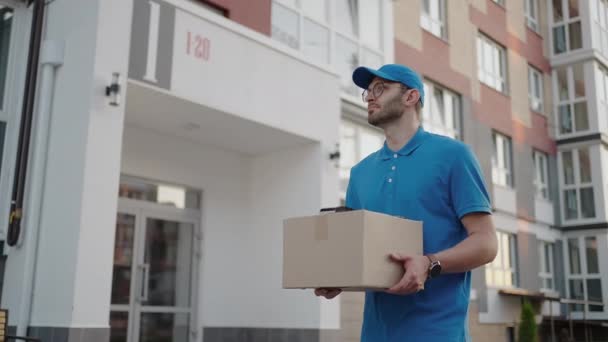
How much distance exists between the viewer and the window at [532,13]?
1938 centimetres

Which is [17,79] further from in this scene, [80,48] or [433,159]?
[433,159]

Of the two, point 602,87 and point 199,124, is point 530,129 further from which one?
point 199,124

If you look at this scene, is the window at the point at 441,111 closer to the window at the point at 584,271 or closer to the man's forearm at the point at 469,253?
the window at the point at 584,271

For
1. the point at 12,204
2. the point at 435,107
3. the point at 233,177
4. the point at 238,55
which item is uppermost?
the point at 435,107

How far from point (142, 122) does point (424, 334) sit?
7113 millimetres

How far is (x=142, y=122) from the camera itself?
8.66 meters

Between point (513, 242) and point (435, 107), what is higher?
point (435, 107)

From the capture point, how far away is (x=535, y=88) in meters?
19.2

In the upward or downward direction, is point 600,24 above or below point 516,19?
above

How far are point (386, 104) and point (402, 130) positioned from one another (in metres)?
0.11

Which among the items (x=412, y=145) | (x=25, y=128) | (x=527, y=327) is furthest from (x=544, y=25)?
(x=412, y=145)

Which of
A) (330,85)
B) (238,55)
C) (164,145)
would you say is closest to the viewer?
(238,55)

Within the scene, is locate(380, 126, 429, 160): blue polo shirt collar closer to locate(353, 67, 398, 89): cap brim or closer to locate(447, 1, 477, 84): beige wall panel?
locate(353, 67, 398, 89): cap brim

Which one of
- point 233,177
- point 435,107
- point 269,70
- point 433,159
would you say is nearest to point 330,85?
point 269,70
